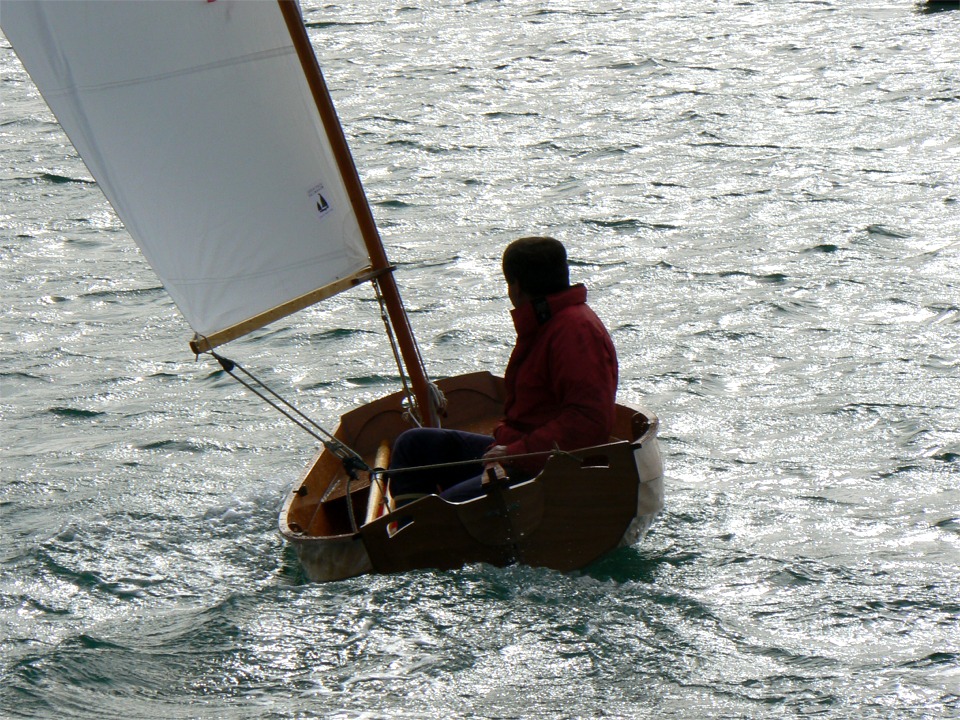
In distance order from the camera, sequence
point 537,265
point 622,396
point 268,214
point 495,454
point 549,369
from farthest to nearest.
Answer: point 622,396
point 268,214
point 495,454
point 549,369
point 537,265

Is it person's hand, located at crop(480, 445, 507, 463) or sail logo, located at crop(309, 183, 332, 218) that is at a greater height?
sail logo, located at crop(309, 183, 332, 218)

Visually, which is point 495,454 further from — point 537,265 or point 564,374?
point 537,265

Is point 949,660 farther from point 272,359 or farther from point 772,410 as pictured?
point 272,359

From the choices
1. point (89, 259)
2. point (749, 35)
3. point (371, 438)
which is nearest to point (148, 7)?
point (371, 438)

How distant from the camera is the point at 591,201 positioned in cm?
1174

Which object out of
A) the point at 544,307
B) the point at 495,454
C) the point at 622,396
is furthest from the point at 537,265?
the point at 622,396

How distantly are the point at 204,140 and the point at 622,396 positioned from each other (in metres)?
3.15

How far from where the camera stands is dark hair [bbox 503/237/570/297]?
4.98m

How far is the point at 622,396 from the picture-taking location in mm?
7766

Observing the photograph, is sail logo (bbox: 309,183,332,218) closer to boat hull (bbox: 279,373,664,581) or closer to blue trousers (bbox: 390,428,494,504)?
blue trousers (bbox: 390,428,494,504)

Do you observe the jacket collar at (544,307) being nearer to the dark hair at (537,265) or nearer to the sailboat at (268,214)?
the dark hair at (537,265)

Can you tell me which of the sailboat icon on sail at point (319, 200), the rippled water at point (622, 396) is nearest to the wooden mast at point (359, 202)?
the sailboat icon on sail at point (319, 200)

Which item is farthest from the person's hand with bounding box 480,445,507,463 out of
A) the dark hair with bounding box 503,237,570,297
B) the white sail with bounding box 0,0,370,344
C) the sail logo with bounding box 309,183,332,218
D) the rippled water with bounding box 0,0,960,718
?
the sail logo with bounding box 309,183,332,218

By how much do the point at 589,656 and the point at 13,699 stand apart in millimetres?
2178
